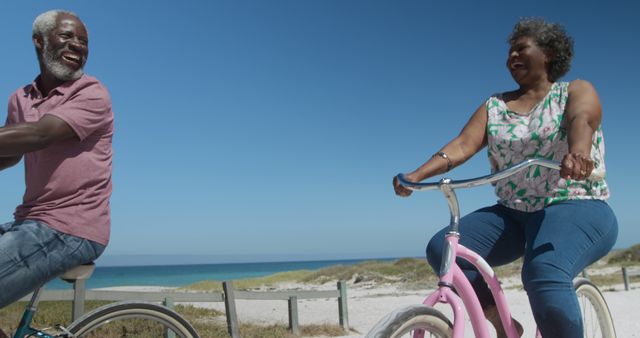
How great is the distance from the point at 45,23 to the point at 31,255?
3.36ft

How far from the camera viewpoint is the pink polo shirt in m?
2.35

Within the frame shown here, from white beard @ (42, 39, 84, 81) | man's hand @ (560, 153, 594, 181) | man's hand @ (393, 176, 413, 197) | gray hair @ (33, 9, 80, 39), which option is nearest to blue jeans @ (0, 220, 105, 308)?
white beard @ (42, 39, 84, 81)

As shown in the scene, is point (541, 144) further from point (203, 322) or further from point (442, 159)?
point (203, 322)

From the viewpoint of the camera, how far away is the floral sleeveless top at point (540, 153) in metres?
2.87

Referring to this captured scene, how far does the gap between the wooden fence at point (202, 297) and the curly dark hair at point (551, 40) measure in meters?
6.06

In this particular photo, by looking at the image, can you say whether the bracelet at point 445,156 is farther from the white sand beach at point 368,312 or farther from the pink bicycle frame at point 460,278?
the white sand beach at point 368,312

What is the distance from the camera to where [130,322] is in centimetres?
279

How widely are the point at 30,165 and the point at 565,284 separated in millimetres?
2235

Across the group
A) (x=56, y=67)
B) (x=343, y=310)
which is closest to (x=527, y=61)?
(x=56, y=67)

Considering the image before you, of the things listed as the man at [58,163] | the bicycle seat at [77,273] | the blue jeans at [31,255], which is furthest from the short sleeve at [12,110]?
the bicycle seat at [77,273]

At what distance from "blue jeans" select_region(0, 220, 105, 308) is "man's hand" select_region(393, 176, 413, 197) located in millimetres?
1381

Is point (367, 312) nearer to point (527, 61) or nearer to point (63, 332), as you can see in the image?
point (527, 61)

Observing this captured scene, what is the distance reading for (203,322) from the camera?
1035cm

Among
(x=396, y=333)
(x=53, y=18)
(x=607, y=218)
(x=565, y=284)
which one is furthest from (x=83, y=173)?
(x=607, y=218)
